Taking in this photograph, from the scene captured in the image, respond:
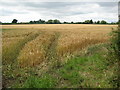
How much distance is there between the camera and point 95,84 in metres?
9.59

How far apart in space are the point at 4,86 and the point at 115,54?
5228 mm

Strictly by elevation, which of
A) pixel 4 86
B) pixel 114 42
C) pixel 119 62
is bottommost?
pixel 4 86

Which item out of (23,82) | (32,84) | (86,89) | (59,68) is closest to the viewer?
(86,89)

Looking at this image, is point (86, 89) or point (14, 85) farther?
point (14, 85)

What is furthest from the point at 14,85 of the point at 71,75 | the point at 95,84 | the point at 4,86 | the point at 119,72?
the point at 119,72

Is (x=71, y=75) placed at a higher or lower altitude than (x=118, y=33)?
lower

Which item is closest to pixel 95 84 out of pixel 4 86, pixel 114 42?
pixel 114 42

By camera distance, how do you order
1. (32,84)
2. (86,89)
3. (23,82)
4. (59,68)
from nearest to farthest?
(86,89) < (32,84) < (23,82) < (59,68)

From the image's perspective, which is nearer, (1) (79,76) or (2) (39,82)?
(2) (39,82)

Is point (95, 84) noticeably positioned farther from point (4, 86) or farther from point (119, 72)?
point (4, 86)

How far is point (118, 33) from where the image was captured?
34.0 ft

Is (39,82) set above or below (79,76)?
below

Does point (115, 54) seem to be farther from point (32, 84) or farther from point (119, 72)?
point (32, 84)

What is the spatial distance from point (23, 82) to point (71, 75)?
2.29 meters
